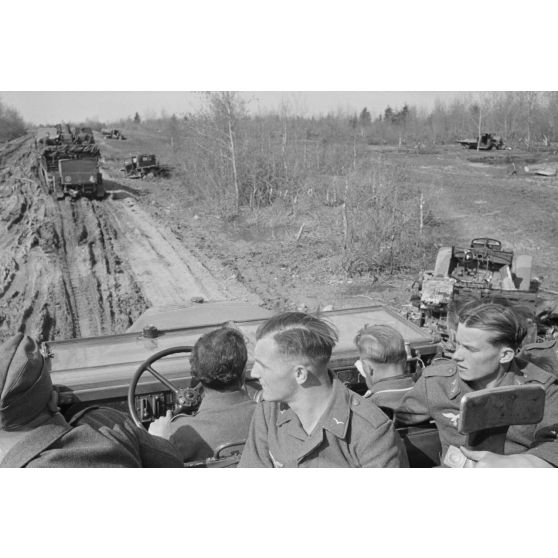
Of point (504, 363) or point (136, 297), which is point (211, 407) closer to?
point (504, 363)

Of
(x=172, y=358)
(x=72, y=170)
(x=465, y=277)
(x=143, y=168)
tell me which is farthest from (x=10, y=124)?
(x=172, y=358)

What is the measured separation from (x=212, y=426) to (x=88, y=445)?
2.72 feet

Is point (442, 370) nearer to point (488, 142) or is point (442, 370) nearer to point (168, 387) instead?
point (168, 387)

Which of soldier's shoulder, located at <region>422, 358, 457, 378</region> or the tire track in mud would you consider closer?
soldier's shoulder, located at <region>422, 358, 457, 378</region>

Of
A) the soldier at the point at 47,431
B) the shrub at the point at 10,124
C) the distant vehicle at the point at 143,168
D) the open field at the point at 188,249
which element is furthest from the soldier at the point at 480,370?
the shrub at the point at 10,124

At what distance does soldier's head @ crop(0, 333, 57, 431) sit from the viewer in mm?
2037

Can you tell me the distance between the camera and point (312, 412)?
2152 millimetres

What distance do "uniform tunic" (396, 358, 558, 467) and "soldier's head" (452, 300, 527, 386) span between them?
0.07 metres

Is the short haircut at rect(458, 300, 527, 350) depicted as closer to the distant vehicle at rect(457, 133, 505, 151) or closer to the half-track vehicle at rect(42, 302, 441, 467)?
the half-track vehicle at rect(42, 302, 441, 467)

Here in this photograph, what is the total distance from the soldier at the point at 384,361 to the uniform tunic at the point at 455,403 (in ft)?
0.35

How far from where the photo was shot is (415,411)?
8.85 ft

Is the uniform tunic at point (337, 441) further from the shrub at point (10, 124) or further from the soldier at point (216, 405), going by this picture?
the shrub at point (10, 124)

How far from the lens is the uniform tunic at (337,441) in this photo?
6.77 feet

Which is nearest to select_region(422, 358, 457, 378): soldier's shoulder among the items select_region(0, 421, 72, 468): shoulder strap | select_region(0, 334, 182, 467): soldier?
select_region(0, 334, 182, 467): soldier
